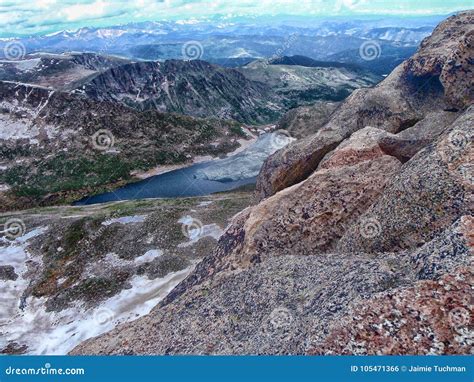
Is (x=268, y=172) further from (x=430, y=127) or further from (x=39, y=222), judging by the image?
(x=39, y=222)

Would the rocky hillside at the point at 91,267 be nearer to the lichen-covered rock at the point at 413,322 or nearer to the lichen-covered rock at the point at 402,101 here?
the lichen-covered rock at the point at 402,101

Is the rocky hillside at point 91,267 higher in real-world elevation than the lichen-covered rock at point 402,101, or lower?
lower

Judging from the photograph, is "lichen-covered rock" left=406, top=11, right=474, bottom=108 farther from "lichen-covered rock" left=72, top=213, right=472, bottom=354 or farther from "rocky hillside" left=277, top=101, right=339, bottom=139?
"rocky hillside" left=277, top=101, right=339, bottom=139

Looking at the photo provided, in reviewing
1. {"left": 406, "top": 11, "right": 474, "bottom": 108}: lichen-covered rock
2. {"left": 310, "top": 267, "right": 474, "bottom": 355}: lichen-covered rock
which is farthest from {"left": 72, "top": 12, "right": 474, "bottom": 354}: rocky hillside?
{"left": 406, "top": 11, "right": 474, "bottom": 108}: lichen-covered rock

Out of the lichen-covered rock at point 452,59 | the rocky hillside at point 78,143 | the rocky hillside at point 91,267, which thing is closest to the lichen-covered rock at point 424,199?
the lichen-covered rock at point 452,59

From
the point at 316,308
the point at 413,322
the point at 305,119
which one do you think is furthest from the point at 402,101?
Answer: the point at 305,119
